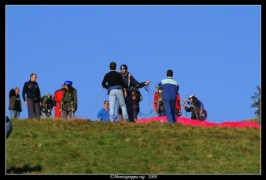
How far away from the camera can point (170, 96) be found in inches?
1231

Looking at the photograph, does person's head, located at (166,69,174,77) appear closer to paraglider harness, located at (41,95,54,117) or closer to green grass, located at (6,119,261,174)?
green grass, located at (6,119,261,174)

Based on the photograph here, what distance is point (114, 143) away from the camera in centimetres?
2683

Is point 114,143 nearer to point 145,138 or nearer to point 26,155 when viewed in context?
point 145,138

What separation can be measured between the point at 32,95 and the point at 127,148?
7.54m

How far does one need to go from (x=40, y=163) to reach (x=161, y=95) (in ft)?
35.8

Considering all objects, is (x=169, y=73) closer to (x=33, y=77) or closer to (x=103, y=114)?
(x=103, y=114)

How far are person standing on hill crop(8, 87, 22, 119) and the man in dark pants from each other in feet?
7.24

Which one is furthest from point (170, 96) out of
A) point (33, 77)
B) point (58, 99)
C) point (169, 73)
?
point (33, 77)

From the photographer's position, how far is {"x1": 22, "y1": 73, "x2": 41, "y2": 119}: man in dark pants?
32.7 metres

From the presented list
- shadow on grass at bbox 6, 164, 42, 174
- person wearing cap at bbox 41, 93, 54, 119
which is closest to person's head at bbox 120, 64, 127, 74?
person wearing cap at bbox 41, 93, 54, 119

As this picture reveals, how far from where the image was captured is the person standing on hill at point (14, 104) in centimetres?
3525

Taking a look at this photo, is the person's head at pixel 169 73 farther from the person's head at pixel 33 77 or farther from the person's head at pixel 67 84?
the person's head at pixel 33 77
